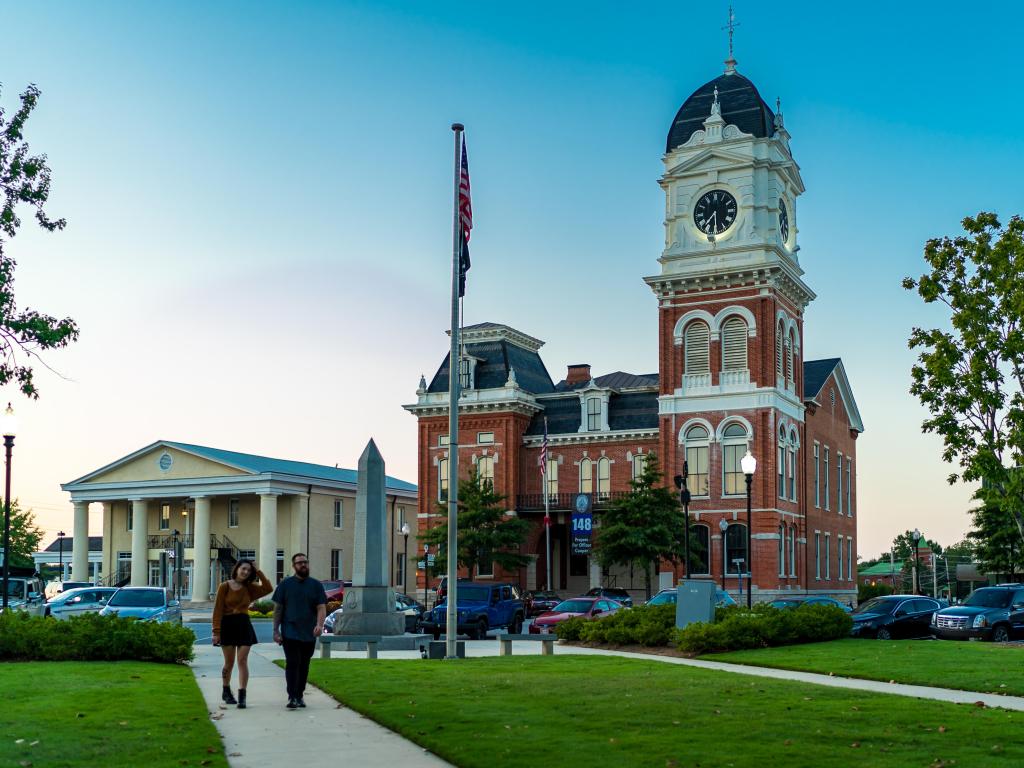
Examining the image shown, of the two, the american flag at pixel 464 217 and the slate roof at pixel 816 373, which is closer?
the american flag at pixel 464 217

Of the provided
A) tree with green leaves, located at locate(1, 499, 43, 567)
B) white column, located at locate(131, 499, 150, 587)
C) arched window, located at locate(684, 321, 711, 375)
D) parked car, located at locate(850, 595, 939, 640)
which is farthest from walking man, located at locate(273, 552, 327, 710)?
tree with green leaves, located at locate(1, 499, 43, 567)

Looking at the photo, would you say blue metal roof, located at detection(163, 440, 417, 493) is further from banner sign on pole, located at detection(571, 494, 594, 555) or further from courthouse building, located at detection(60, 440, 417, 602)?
banner sign on pole, located at detection(571, 494, 594, 555)

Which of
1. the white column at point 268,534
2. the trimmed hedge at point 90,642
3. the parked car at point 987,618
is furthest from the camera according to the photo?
the white column at point 268,534

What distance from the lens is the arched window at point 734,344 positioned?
6262 cm

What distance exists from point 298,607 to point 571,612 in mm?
22551

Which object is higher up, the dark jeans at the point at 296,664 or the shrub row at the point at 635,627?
the dark jeans at the point at 296,664

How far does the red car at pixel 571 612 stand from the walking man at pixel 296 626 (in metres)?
21.2

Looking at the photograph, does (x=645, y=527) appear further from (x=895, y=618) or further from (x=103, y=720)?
(x=103, y=720)

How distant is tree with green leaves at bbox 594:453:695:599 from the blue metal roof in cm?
1918

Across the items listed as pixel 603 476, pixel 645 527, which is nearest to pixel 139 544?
pixel 603 476

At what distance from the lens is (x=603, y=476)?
68.9 metres

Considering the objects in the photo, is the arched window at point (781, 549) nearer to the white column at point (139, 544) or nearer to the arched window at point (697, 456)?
the arched window at point (697, 456)

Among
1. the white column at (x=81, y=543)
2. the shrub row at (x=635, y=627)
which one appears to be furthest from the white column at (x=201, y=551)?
the shrub row at (x=635, y=627)

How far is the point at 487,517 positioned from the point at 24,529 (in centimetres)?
6463
